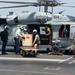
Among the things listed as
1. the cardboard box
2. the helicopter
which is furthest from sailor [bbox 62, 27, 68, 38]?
the cardboard box

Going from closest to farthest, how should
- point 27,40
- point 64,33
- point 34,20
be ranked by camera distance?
1. point 27,40
2. point 64,33
3. point 34,20

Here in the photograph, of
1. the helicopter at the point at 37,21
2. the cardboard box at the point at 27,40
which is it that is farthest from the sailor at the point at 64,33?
the cardboard box at the point at 27,40

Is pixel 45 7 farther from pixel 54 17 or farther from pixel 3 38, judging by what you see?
pixel 3 38

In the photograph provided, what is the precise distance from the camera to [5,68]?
13133mm

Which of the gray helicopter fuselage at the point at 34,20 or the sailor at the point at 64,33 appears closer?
the sailor at the point at 64,33

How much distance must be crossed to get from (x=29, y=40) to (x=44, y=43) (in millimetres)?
2270

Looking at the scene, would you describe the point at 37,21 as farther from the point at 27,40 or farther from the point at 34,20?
the point at 27,40

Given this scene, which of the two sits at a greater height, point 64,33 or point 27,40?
point 64,33

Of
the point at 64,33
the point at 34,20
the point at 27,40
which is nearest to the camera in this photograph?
the point at 27,40

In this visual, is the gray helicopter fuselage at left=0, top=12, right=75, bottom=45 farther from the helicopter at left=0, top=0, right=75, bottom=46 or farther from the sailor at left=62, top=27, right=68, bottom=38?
the sailor at left=62, top=27, right=68, bottom=38

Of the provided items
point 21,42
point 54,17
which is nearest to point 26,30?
point 21,42

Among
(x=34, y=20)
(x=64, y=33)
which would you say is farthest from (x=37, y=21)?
(x=64, y=33)

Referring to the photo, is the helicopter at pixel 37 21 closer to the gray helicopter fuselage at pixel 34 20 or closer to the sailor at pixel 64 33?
the gray helicopter fuselage at pixel 34 20

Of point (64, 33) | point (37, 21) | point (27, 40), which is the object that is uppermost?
point (37, 21)
